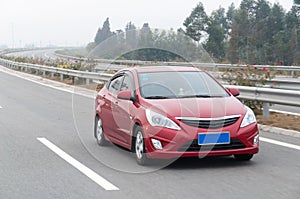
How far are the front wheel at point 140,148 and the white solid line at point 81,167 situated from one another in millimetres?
739

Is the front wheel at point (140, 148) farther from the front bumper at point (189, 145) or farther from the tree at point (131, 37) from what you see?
the tree at point (131, 37)

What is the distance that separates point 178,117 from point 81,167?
1.60 m

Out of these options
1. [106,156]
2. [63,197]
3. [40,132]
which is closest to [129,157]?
[106,156]

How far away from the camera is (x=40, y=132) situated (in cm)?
1224

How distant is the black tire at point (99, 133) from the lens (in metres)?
10.3

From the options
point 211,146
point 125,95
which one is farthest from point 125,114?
point 211,146

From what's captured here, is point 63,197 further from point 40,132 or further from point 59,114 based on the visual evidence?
point 59,114

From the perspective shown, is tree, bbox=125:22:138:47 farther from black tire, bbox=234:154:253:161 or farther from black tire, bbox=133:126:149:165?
black tire, bbox=234:154:253:161

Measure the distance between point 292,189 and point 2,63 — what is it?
194 feet

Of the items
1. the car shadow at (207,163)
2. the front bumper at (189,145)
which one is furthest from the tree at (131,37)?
the front bumper at (189,145)

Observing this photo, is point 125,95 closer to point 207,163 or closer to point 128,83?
point 128,83

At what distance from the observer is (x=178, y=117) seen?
800cm

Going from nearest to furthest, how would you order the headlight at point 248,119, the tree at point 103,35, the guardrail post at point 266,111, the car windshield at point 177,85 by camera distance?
the headlight at point 248,119 < the car windshield at point 177,85 < the tree at point 103,35 < the guardrail post at point 266,111

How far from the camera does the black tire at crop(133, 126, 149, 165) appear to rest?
328 inches
